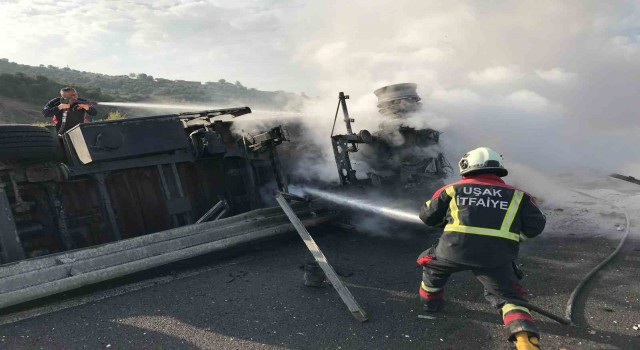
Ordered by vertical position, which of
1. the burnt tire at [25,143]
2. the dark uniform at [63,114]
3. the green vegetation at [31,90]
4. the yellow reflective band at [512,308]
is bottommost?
the yellow reflective band at [512,308]

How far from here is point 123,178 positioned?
18.8 feet

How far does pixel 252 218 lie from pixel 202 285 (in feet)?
4.90

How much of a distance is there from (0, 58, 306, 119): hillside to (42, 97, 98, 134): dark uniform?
18117 mm

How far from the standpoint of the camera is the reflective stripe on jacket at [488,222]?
3.13m

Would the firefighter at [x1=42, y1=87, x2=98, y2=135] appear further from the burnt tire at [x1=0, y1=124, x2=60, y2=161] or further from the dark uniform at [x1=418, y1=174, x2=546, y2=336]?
the dark uniform at [x1=418, y1=174, x2=546, y2=336]

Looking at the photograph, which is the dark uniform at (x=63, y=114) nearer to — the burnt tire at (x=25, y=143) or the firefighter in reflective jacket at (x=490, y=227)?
the burnt tire at (x=25, y=143)

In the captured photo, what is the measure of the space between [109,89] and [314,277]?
46.6m

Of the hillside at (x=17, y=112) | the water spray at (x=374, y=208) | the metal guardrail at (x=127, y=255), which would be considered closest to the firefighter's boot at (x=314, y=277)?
the metal guardrail at (x=127, y=255)

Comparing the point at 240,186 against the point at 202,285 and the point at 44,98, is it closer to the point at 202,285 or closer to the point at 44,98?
the point at 202,285

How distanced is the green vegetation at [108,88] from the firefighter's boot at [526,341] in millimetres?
20062

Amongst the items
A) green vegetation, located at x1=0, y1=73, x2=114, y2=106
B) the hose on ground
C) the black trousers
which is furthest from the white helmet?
green vegetation, located at x1=0, y1=73, x2=114, y2=106

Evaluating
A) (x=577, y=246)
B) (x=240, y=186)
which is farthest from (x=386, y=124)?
(x=577, y=246)

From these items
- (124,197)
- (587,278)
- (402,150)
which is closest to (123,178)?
(124,197)

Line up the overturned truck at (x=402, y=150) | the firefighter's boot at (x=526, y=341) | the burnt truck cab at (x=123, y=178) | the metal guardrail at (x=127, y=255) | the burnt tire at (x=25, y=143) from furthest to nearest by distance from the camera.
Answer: the overturned truck at (x=402, y=150) → the burnt truck cab at (x=123, y=178) → the burnt tire at (x=25, y=143) → the metal guardrail at (x=127, y=255) → the firefighter's boot at (x=526, y=341)
